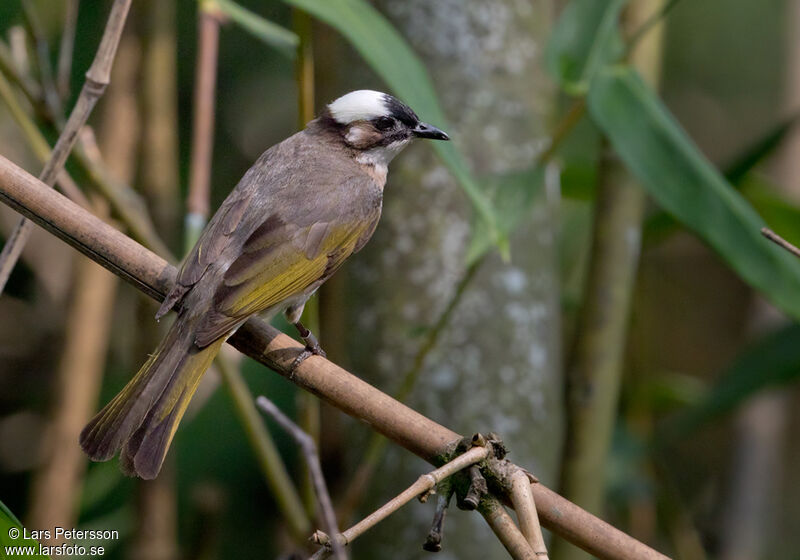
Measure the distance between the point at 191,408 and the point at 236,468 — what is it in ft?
1.12

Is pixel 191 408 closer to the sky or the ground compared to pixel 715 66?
closer to the ground

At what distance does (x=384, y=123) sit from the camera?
2.62m

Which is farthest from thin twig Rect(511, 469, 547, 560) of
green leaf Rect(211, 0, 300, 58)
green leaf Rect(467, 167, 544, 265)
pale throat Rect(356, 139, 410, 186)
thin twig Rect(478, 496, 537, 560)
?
pale throat Rect(356, 139, 410, 186)

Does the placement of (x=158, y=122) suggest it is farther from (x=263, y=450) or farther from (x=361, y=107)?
(x=263, y=450)

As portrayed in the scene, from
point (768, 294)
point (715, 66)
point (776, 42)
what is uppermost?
point (776, 42)

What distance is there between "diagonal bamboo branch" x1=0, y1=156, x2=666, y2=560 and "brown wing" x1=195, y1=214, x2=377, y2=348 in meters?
0.06

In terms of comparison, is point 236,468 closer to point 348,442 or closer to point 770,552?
point 348,442

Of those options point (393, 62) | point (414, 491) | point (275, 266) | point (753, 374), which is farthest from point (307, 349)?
point (753, 374)

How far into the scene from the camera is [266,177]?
240 cm

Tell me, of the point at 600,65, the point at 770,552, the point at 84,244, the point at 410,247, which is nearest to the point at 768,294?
the point at 600,65

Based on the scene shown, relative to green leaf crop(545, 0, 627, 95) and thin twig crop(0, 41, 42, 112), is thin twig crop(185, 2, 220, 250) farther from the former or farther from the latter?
green leaf crop(545, 0, 627, 95)

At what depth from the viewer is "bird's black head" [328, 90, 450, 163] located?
257 centimetres

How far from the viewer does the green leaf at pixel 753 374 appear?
338 cm

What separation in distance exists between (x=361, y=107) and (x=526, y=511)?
4.98 feet
